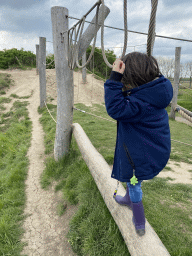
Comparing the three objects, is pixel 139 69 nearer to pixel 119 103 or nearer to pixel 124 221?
pixel 119 103

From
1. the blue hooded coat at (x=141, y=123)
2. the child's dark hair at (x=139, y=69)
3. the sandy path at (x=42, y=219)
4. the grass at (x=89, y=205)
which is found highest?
the child's dark hair at (x=139, y=69)

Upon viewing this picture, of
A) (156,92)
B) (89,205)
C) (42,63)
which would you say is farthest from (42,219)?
(42,63)

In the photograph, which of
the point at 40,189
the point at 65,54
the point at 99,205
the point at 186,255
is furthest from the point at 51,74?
the point at 186,255

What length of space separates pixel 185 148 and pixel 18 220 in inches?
132

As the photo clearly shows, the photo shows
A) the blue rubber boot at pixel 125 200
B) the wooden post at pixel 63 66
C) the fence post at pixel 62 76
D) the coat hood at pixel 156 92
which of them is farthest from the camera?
the fence post at pixel 62 76

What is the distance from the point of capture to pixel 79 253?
2.05 metres

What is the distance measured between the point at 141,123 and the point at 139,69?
0.35 metres

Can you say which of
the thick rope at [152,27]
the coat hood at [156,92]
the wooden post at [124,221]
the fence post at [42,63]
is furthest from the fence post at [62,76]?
the fence post at [42,63]

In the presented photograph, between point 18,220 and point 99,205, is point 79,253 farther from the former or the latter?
point 18,220

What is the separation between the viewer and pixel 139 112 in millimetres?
1276

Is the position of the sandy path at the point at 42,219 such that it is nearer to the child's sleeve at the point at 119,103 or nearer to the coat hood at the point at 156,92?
the child's sleeve at the point at 119,103

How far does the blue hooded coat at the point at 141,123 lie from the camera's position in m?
1.25

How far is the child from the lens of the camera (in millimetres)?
1250

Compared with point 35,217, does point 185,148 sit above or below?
above
